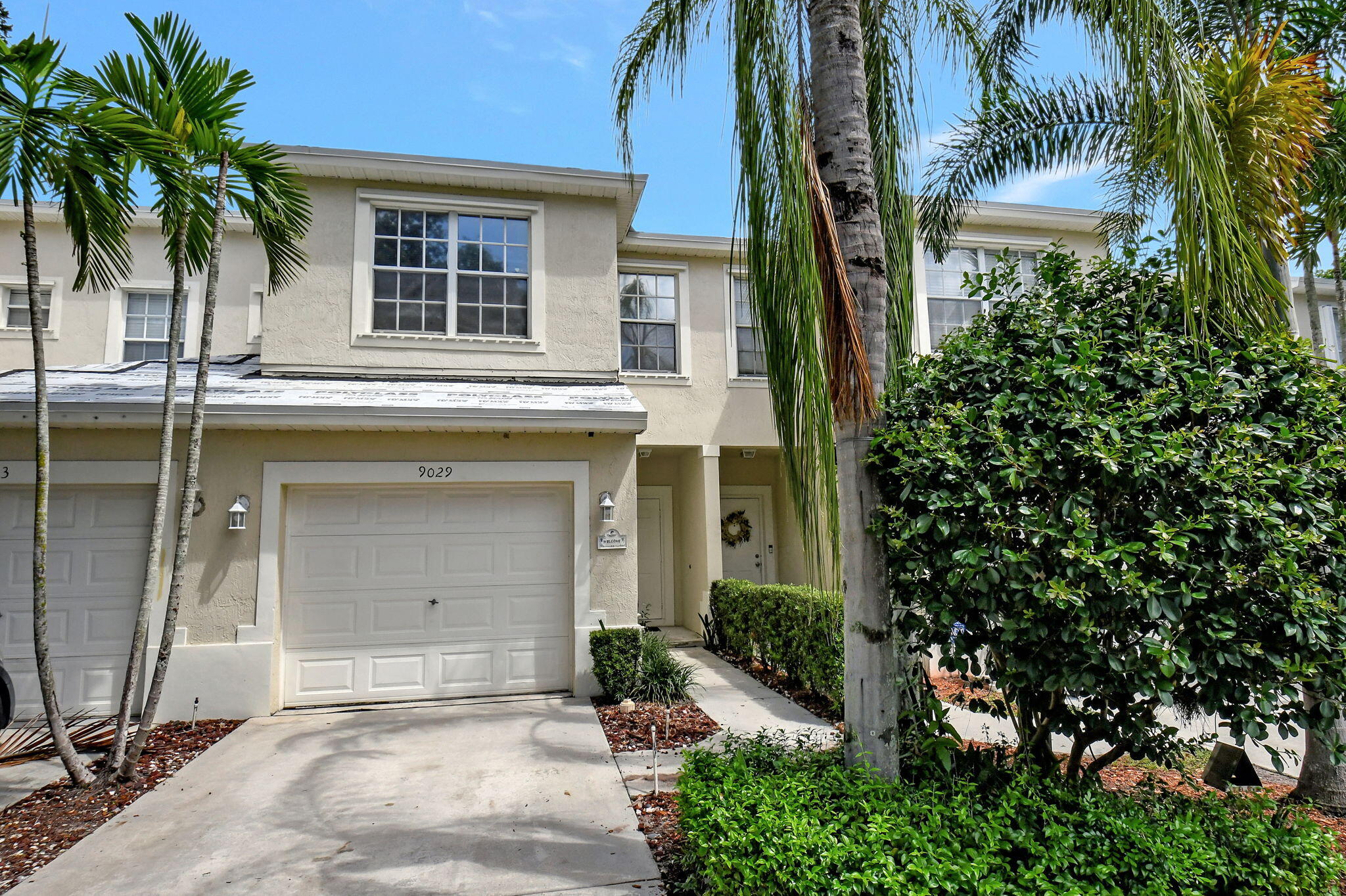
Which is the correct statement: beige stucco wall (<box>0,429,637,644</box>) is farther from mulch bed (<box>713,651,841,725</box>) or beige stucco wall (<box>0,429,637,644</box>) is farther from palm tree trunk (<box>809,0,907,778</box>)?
palm tree trunk (<box>809,0,907,778</box>)

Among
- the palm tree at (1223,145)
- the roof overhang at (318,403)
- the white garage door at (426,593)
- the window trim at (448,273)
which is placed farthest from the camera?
the window trim at (448,273)

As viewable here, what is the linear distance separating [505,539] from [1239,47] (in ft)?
23.8

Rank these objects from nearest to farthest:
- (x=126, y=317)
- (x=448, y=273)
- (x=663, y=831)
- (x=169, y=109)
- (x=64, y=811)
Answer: (x=663, y=831) → (x=64, y=811) → (x=169, y=109) → (x=448, y=273) → (x=126, y=317)

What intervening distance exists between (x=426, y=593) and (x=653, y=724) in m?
2.86

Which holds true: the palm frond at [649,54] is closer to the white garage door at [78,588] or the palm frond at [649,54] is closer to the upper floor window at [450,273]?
the upper floor window at [450,273]

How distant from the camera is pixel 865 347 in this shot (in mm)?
3518

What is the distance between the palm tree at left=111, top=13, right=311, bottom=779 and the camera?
5258 mm

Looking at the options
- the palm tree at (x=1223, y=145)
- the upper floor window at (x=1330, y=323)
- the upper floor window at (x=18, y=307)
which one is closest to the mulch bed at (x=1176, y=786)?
the palm tree at (x=1223, y=145)

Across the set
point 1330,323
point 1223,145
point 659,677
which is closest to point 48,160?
point 659,677

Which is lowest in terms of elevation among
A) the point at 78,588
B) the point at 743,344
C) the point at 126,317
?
the point at 78,588

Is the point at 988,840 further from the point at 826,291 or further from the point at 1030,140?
the point at 1030,140

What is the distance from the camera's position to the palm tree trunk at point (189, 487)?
17.3ft

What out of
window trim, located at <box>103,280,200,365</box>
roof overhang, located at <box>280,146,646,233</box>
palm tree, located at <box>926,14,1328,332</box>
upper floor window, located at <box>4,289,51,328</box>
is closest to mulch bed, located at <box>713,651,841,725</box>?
palm tree, located at <box>926,14,1328,332</box>

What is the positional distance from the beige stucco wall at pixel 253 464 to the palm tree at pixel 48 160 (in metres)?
1.93
